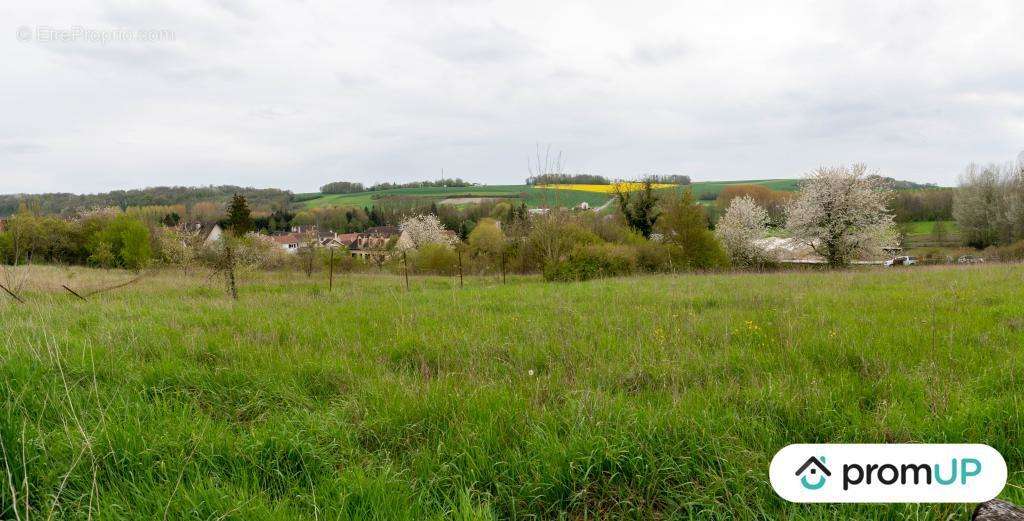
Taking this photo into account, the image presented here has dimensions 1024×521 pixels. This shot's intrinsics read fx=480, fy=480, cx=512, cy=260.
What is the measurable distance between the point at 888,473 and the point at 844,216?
134 feet

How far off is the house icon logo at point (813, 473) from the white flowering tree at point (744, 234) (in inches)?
1742

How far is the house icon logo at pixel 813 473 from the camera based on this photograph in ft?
7.59

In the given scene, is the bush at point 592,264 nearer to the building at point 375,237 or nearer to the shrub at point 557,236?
the shrub at point 557,236

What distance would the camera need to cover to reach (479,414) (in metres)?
3.32

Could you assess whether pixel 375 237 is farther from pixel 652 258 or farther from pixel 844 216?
pixel 844 216

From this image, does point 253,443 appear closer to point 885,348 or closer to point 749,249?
point 885,348

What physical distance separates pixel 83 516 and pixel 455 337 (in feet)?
12.5

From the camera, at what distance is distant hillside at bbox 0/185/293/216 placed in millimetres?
39344

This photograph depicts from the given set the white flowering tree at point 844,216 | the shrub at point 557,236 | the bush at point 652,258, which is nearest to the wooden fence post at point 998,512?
the shrub at point 557,236

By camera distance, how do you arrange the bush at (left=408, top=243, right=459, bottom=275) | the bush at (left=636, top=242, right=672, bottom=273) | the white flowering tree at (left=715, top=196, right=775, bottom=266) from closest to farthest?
the bush at (left=636, top=242, right=672, bottom=273) → the bush at (left=408, top=243, right=459, bottom=275) → the white flowering tree at (left=715, top=196, right=775, bottom=266)

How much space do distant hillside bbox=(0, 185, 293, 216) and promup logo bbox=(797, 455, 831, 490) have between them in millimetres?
47099

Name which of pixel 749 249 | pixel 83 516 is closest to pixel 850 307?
pixel 83 516

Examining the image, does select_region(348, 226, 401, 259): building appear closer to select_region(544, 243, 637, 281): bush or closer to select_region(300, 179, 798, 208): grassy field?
select_region(300, 179, 798, 208): grassy field

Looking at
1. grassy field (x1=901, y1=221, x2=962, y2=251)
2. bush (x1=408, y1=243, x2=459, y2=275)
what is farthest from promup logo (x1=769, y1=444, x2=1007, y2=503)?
grassy field (x1=901, y1=221, x2=962, y2=251)
